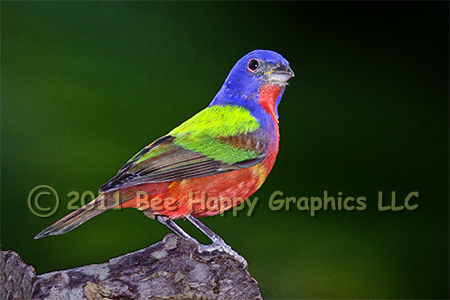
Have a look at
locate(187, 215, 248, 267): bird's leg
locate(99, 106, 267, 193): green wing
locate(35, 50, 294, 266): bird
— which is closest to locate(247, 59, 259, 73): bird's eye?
locate(35, 50, 294, 266): bird

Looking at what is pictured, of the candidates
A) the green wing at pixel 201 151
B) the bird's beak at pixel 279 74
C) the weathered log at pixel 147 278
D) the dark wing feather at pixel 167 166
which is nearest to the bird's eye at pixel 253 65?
the bird's beak at pixel 279 74

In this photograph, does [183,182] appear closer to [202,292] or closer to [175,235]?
[175,235]

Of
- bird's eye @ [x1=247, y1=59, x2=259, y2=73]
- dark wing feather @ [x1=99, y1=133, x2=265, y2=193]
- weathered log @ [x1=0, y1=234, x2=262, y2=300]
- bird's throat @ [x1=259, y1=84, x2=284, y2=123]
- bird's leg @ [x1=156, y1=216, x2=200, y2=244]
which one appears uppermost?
bird's eye @ [x1=247, y1=59, x2=259, y2=73]

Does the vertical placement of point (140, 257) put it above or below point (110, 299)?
above

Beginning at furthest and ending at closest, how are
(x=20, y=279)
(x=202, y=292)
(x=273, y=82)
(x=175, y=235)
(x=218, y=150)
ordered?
(x=273, y=82)
(x=218, y=150)
(x=175, y=235)
(x=202, y=292)
(x=20, y=279)

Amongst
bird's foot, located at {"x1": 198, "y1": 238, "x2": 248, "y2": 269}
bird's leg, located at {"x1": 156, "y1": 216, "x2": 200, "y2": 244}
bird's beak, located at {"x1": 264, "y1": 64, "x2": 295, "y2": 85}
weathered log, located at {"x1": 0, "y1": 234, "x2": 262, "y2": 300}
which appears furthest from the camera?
bird's beak, located at {"x1": 264, "y1": 64, "x2": 295, "y2": 85}

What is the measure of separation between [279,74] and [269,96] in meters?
0.26

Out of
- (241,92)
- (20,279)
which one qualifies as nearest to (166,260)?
(20,279)

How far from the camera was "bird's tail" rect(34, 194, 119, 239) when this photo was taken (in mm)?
3584

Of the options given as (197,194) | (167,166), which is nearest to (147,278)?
(197,194)

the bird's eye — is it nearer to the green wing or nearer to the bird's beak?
the bird's beak

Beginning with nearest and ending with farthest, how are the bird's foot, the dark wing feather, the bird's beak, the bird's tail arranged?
1. the bird's tail
2. the dark wing feather
3. the bird's foot
4. the bird's beak

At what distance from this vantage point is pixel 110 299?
3.43 m

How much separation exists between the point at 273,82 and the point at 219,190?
4.22ft
